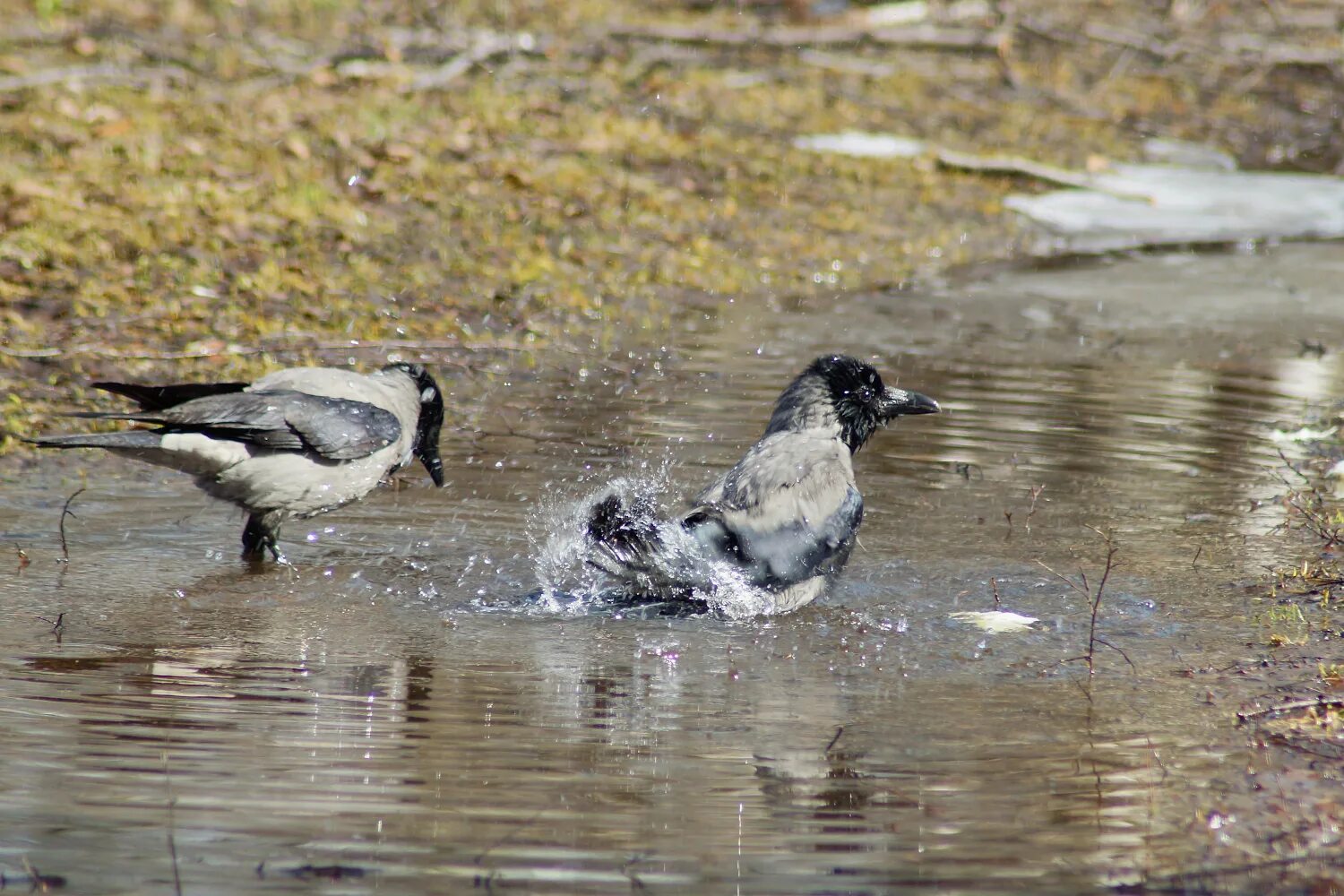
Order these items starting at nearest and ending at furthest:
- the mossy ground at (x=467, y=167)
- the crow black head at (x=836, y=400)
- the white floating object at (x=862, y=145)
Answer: the crow black head at (x=836, y=400)
the mossy ground at (x=467, y=167)
the white floating object at (x=862, y=145)

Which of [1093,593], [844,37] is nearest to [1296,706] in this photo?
[1093,593]

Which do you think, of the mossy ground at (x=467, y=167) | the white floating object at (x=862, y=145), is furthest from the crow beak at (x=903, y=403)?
the white floating object at (x=862, y=145)

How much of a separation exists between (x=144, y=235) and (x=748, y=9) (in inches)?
487

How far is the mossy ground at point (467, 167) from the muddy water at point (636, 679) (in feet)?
5.27

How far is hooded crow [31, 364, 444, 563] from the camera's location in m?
7.11

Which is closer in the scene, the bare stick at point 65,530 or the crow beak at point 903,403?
the bare stick at point 65,530

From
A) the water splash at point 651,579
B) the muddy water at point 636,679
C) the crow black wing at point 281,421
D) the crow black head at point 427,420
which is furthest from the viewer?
the crow black head at point 427,420

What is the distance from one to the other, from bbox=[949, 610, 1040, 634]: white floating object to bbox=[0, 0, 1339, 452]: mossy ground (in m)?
4.85

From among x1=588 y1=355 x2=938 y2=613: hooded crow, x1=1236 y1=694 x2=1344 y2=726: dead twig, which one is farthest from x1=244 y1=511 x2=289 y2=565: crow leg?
x1=1236 y1=694 x2=1344 y2=726: dead twig

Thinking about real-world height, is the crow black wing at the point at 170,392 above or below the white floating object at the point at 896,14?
below

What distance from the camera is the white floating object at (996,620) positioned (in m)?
6.39

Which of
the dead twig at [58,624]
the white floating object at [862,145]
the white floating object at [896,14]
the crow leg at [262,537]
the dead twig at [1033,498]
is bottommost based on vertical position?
the dead twig at [1033,498]

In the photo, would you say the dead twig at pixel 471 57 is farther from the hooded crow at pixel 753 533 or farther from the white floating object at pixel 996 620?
the white floating object at pixel 996 620

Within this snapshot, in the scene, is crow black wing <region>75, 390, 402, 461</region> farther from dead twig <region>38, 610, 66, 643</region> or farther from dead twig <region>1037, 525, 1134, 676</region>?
dead twig <region>1037, 525, 1134, 676</region>
